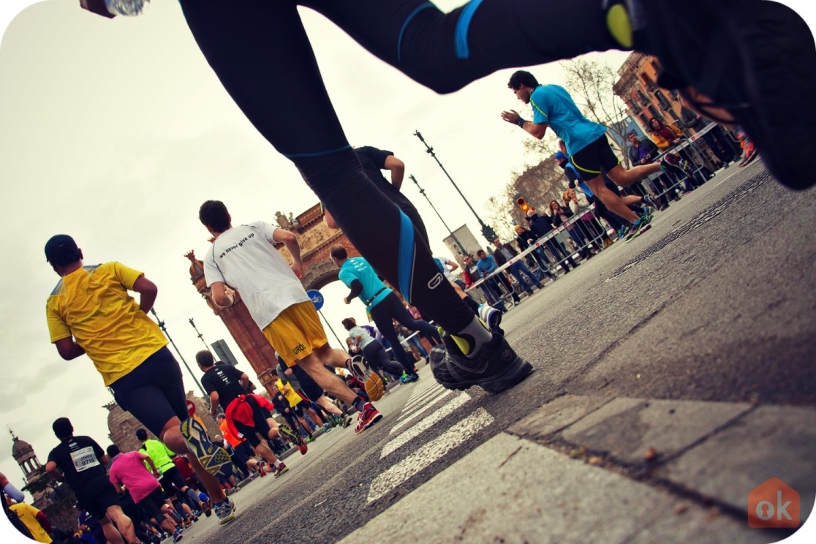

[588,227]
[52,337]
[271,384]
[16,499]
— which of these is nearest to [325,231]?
[271,384]

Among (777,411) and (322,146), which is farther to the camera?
(322,146)

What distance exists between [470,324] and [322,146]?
0.71 meters

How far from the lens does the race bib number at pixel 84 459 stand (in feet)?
19.5

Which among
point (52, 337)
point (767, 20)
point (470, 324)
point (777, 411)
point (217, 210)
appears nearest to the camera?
point (777, 411)

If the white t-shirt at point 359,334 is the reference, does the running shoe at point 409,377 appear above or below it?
below

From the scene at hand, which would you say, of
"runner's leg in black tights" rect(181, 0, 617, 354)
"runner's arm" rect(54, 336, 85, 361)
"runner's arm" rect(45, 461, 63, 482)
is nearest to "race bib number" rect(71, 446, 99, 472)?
"runner's arm" rect(45, 461, 63, 482)

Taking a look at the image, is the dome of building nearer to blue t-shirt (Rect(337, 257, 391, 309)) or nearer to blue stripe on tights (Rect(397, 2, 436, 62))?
blue t-shirt (Rect(337, 257, 391, 309))

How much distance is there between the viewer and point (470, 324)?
1761 millimetres

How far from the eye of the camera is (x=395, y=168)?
12.9 feet

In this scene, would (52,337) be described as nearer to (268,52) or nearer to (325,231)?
(268,52)

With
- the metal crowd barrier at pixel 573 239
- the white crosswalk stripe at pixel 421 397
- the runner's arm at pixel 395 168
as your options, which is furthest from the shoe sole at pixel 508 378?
the metal crowd barrier at pixel 573 239

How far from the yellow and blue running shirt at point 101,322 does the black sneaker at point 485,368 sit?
8.78 feet

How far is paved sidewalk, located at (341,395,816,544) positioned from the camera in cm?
55

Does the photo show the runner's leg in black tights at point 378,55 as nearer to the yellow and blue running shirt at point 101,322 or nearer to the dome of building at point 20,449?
the yellow and blue running shirt at point 101,322
